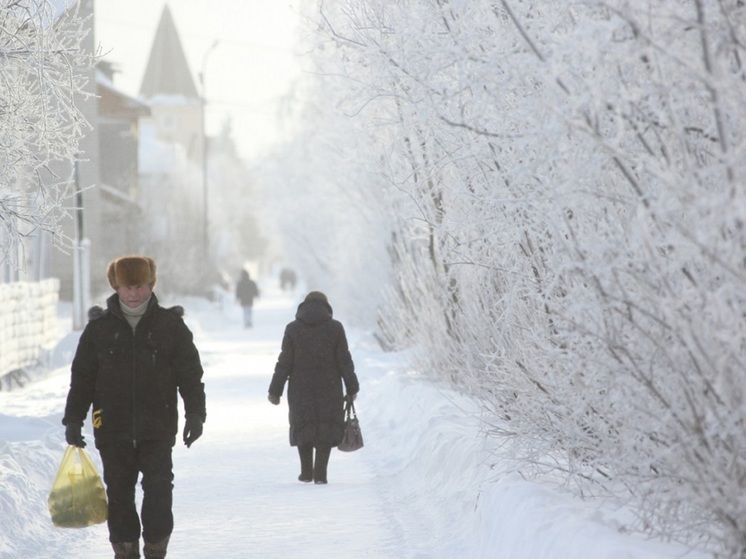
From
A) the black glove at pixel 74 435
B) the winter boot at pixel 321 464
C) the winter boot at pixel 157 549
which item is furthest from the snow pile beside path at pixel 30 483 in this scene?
the winter boot at pixel 321 464

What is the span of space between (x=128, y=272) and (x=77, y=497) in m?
1.23

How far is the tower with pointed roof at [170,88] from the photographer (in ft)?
352

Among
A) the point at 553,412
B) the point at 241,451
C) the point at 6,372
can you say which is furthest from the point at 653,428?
the point at 6,372

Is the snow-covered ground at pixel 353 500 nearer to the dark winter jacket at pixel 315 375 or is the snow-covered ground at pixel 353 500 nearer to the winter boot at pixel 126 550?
the dark winter jacket at pixel 315 375

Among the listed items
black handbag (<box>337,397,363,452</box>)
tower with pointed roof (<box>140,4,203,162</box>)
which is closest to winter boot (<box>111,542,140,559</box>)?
black handbag (<box>337,397,363,452</box>)

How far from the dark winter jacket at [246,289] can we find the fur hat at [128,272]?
2995cm

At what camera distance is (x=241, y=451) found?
41.9ft

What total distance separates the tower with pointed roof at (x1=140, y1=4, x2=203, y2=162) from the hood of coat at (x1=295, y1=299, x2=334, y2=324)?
95.9 meters

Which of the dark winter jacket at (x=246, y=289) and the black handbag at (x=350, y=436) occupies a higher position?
the dark winter jacket at (x=246, y=289)

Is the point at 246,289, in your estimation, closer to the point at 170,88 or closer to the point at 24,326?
the point at 24,326

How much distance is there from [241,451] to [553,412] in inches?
240

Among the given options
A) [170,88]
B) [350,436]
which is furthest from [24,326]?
[170,88]

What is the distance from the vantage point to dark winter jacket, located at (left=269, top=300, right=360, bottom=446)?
10641 millimetres

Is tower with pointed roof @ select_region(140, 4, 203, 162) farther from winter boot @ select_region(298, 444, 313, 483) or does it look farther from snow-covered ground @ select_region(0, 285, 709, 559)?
winter boot @ select_region(298, 444, 313, 483)
